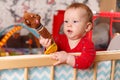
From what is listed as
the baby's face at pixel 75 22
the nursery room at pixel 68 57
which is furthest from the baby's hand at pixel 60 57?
the baby's face at pixel 75 22

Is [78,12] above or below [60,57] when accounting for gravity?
above

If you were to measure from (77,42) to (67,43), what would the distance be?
5 cm

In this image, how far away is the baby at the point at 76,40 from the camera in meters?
0.92

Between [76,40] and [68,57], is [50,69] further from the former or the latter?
[76,40]

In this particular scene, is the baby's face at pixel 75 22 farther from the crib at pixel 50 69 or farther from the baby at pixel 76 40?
the crib at pixel 50 69

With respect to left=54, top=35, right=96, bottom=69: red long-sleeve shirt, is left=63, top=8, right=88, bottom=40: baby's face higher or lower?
higher

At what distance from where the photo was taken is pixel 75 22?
101cm

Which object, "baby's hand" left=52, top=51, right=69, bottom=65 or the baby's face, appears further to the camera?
the baby's face

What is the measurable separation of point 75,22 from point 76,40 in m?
0.08

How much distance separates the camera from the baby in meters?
0.92

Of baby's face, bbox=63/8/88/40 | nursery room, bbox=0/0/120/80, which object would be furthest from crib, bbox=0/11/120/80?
baby's face, bbox=63/8/88/40

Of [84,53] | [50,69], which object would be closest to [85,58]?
[84,53]

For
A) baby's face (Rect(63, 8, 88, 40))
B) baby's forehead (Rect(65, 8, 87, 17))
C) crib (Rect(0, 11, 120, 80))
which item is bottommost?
crib (Rect(0, 11, 120, 80))

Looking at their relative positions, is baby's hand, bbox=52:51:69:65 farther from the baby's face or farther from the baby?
the baby's face
